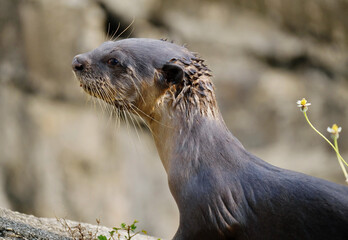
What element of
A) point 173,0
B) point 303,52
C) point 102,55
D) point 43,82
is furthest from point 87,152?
point 102,55

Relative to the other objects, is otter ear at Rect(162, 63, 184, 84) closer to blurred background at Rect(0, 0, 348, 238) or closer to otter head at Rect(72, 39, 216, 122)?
otter head at Rect(72, 39, 216, 122)

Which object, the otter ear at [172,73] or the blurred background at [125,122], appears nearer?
the otter ear at [172,73]

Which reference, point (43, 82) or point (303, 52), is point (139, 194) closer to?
point (43, 82)

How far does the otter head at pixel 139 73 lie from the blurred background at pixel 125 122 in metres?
3.70

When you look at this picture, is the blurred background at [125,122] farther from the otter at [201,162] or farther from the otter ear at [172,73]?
the otter ear at [172,73]

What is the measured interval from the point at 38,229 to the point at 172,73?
115 centimetres

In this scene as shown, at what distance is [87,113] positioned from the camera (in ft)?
25.3

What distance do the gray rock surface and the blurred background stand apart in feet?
11.5

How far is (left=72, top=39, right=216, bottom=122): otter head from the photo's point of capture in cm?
335

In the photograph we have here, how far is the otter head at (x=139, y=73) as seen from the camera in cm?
335

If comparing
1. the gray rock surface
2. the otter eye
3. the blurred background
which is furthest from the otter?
the blurred background

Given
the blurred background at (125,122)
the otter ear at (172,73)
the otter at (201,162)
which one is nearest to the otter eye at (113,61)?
the otter at (201,162)

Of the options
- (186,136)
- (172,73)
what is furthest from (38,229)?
(172,73)

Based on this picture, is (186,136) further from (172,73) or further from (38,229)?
(38,229)
